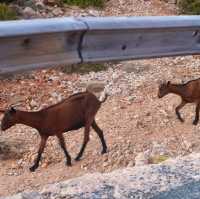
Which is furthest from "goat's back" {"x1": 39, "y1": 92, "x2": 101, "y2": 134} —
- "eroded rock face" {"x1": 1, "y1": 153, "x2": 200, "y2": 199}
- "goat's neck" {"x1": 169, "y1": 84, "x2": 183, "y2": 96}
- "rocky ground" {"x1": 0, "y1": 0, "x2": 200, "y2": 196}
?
"goat's neck" {"x1": 169, "y1": 84, "x2": 183, "y2": 96}

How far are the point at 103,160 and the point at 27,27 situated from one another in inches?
120

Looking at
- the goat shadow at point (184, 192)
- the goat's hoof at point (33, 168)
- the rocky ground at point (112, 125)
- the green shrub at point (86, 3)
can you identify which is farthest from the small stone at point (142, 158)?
the green shrub at point (86, 3)

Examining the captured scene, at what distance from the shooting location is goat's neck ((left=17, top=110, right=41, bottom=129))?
4.74 m

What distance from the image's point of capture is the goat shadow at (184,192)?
3268mm

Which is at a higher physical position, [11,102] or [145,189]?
[145,189]

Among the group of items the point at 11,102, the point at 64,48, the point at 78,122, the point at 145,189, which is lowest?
the point at 11,102

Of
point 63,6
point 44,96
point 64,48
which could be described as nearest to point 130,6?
point 63,6

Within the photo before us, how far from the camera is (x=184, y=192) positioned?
332 cm

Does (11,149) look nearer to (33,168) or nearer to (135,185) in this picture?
(33,168)

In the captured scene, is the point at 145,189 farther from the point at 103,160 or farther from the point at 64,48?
the point at 103,160

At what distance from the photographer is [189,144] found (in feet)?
21.0

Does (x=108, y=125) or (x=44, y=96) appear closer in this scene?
(x=108, y=125)

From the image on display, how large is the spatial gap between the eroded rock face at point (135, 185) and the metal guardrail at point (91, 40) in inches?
25.1

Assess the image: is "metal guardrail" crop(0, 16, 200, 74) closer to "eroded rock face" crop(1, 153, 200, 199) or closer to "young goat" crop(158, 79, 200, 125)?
"eroded rock face" crop(1, 153, 200, 199)
